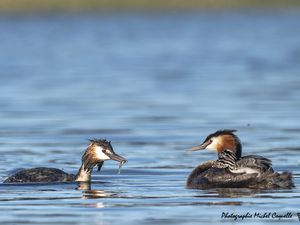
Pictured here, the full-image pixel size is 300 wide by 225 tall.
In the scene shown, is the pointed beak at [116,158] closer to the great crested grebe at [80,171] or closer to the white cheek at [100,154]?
the great crested grebe at [80,171]

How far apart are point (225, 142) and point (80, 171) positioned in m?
1.97

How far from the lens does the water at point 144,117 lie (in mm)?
15141

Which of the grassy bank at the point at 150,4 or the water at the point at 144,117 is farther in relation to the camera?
the grassy bank at the point at 150,4

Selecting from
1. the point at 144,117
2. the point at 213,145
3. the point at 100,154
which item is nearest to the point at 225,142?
the point at 213,145

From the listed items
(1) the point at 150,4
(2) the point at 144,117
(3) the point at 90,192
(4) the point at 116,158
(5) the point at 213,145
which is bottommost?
(3) the point at 90,192

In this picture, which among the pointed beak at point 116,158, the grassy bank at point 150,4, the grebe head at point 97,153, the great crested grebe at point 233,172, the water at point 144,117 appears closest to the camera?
the water at point 144,117

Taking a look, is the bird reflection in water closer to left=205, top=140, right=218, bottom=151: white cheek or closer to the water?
the water

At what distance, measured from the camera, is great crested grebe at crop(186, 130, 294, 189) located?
16531 mm

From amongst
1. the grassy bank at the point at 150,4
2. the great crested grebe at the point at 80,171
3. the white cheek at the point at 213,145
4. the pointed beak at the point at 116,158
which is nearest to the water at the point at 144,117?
the great crested grebe at the point at 80,171

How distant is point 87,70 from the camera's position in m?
41.9

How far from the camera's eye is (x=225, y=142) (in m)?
17.4

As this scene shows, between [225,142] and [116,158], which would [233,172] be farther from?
[116,158]

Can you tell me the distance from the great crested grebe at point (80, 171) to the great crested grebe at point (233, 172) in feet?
3.80

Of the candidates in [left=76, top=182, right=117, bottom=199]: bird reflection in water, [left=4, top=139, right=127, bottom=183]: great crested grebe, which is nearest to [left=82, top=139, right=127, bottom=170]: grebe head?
[left=4, top=139, right=127, bottom=183]: great crested grebe
